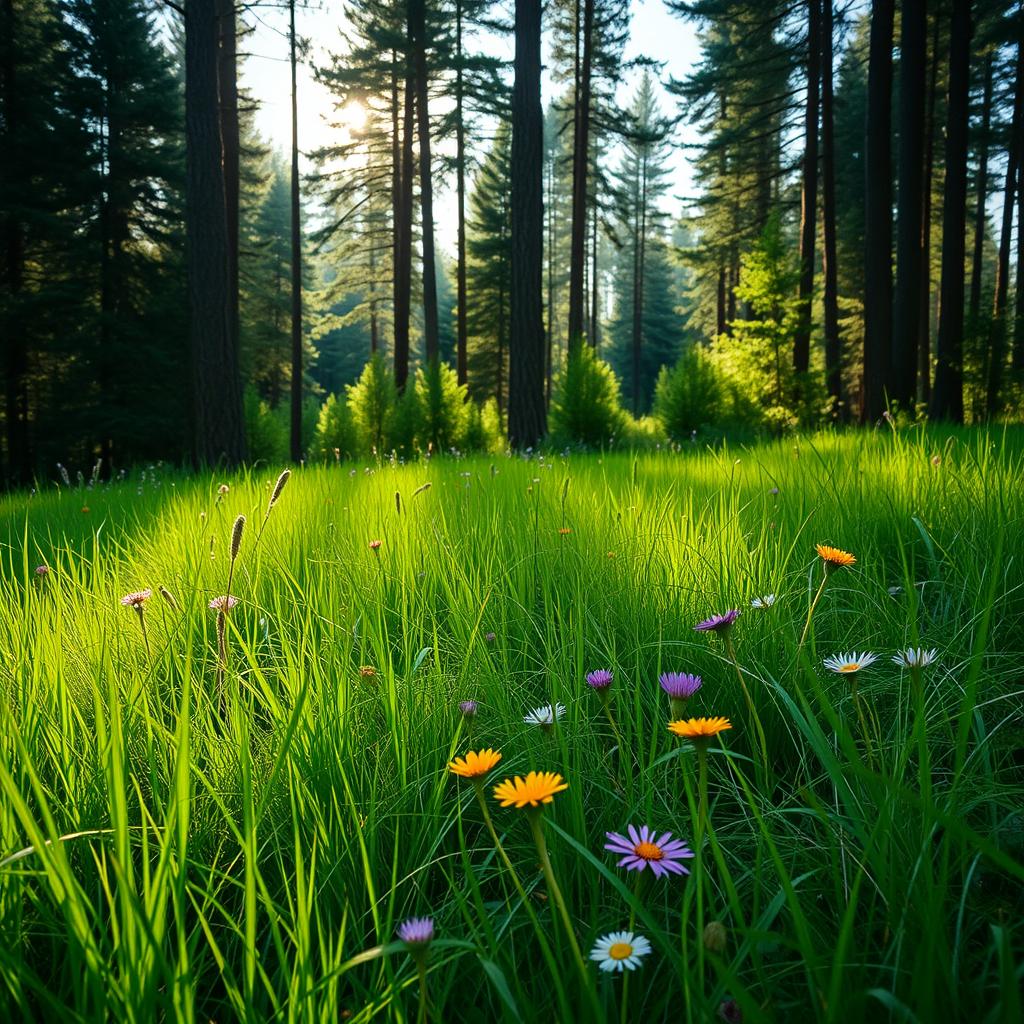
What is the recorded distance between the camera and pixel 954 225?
13.0 m

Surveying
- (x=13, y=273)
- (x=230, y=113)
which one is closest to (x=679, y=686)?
(x=230, y=113)

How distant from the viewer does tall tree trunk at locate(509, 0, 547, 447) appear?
8.90 meters

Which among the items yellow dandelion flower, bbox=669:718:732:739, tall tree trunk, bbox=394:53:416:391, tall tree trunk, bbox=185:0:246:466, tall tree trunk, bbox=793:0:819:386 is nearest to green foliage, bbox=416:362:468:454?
tall tree trunk, bbox=394:53:416:391

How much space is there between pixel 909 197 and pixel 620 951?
1171 centimetres

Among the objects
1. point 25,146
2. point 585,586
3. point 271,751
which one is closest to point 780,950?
point 271,751

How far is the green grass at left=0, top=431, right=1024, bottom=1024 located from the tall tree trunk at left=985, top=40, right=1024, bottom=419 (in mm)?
12904

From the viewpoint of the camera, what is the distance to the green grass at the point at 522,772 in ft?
2.07

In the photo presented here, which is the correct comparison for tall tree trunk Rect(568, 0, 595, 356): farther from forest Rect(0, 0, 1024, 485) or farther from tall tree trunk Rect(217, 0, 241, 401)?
tall tree trunk Rect(217, 0, 241, 401)

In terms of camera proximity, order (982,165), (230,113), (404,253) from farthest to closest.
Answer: (982,165) → (404,253) → (230,113)

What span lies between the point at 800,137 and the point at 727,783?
18.9 meters

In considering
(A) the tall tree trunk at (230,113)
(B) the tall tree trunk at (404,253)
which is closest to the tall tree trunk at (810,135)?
(B) the tall tree trunk at (404,253)

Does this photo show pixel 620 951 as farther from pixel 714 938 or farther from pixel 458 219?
pixel 458 219

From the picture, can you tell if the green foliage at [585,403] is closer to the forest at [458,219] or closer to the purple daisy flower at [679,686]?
the forest at [458,219]

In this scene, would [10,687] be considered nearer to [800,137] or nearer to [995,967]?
[995,967]
